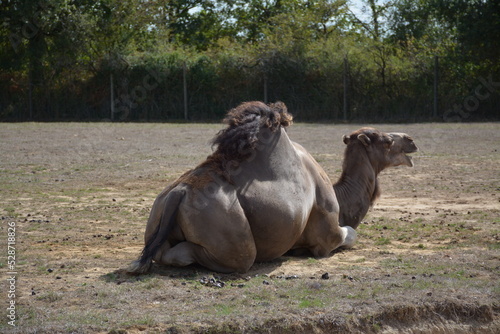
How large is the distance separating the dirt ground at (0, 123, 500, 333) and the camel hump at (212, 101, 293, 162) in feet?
3.55

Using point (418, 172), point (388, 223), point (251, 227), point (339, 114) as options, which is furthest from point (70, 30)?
point (251, 227)

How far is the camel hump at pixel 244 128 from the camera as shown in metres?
6.55

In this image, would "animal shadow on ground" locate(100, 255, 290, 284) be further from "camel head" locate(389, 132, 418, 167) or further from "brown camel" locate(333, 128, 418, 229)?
"camel head" locate(389, 132, 418, 167)

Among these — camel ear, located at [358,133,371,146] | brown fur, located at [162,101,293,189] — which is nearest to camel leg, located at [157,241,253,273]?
brown fur, located at [162,101,293,189]

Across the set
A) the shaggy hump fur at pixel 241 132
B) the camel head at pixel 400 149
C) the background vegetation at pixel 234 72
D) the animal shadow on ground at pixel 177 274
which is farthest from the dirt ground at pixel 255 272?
the background vegetation at pixel 234 72

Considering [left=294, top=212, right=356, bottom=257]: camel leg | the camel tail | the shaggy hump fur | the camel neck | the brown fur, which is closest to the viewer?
the camel tail

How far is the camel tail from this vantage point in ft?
19.7

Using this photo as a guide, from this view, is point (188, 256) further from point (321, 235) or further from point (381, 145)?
point (381, 145)

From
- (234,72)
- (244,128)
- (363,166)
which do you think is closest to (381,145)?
(363,166)

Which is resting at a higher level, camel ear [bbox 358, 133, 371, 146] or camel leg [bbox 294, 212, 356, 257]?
camel ear [bbox 358, 133, 371, 146]

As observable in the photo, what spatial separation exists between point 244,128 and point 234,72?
23.4 meters

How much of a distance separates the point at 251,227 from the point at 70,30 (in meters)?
24.7

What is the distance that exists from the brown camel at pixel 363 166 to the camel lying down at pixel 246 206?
470 mm

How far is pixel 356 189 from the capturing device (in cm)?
809
